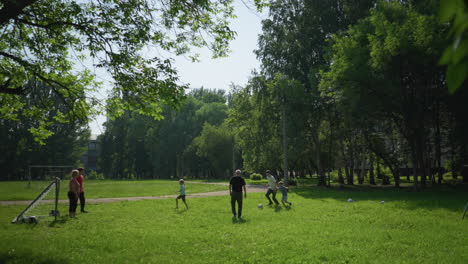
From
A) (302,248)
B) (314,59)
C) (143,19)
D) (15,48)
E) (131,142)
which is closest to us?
(302,248)

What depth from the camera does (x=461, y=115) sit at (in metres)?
24.9

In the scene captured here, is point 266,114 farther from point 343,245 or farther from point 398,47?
point 343,245

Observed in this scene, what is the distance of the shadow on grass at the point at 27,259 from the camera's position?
7191mm

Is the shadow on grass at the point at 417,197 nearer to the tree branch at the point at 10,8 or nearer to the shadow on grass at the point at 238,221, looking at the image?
the shadow on grass at the point at 238,221

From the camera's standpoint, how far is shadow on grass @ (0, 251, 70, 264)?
23.6 ft

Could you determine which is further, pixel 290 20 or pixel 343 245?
pixel 290 20

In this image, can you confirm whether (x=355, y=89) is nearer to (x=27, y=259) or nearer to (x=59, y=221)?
(x=59, y=221)

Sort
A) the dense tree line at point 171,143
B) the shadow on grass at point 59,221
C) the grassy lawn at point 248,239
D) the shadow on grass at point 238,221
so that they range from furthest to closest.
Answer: the dense tree line at point 171,143, the shadow on grass at point 238,221, the shadow on grass at point 59,221, the grassy lawn at point 248,239

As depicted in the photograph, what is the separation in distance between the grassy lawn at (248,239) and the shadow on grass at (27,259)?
0.06ft

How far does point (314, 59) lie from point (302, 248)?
29656mm

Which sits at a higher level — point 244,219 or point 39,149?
point 39,149

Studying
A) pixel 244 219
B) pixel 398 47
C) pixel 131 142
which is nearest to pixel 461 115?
pixel 398 47

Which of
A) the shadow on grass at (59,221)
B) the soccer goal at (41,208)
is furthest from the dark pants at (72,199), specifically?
the soccer goal at (41,208)

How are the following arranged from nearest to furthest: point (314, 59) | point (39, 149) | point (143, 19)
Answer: point (143, 19) < point (314, 59) < point (39, 149)
